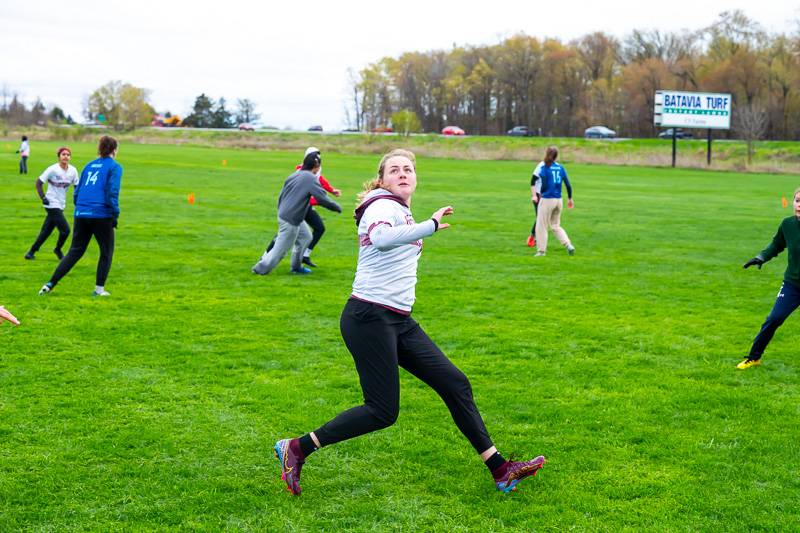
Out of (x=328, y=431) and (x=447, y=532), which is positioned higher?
(x=328, y=431)

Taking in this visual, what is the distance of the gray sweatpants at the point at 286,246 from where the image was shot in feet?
43.5

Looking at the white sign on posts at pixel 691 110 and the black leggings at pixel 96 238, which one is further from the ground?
the white sign on posts at pixel 691 110

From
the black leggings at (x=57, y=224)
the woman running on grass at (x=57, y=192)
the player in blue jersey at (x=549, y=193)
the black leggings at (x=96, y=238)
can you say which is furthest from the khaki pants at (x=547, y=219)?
the black leggings at (x=57, y=224)

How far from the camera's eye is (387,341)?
16.6 ft

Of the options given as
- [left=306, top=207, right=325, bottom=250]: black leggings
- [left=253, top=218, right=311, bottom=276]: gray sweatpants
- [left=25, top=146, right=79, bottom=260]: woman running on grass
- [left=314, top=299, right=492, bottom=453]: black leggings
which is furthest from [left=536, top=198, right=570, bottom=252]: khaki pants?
[left=314, top=299, right=492, bottom=453]: black leggings

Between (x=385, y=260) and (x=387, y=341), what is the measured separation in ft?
1.58

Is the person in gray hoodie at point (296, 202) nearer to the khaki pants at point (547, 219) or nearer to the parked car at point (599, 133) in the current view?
the khaki pants at point (547, 219)

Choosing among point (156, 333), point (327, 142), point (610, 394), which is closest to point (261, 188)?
point (156, 333)

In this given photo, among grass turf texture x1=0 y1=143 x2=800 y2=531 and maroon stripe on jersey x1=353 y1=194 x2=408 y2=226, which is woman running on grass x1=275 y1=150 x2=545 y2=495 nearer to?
maroon stripe on jersey x1=353 y1=194 x2=408 y2=226

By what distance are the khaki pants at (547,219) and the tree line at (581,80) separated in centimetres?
6293

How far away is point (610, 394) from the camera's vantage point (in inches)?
291

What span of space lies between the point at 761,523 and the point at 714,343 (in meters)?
4.87

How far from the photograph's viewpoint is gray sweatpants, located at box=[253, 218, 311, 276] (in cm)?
1326

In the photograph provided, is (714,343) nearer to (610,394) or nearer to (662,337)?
(662,337)
